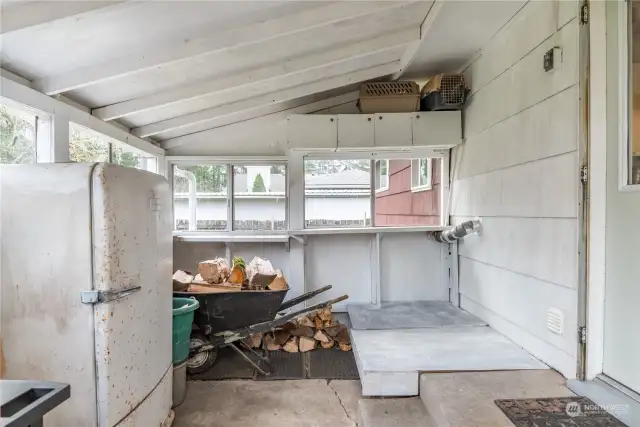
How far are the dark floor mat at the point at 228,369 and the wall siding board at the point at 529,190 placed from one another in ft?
8.46

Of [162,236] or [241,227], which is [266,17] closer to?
[162,236]

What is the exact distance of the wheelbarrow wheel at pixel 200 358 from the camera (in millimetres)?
3007

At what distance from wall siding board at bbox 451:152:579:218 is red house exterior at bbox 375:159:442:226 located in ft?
2.13

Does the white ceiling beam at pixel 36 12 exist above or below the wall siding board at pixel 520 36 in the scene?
below

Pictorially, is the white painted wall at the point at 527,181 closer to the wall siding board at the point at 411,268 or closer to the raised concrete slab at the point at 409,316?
the raised concrete slab at the point at 409,316

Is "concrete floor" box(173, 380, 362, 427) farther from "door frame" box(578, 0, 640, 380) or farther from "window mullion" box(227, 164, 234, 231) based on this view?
"window mullion" box(227, 164, 234, 231)

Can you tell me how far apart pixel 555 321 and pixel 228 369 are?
2.63 metres

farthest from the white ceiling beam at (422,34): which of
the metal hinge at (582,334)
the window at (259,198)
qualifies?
the metal hinge at (582,334)

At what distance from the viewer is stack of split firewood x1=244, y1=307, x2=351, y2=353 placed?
3.54 m

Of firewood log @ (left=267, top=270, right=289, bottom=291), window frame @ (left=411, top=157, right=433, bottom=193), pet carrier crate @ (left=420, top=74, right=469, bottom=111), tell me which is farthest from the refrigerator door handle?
A: window frame @ (left=411, top=157, right=433, bottom=193)

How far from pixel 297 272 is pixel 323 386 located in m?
1.40

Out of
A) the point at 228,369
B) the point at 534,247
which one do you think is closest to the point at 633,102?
the point at 534,247

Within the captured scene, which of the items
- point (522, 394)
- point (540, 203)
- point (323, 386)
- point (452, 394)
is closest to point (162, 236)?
point (323, 386)

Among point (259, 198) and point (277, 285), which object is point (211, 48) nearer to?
point (277, 285)
